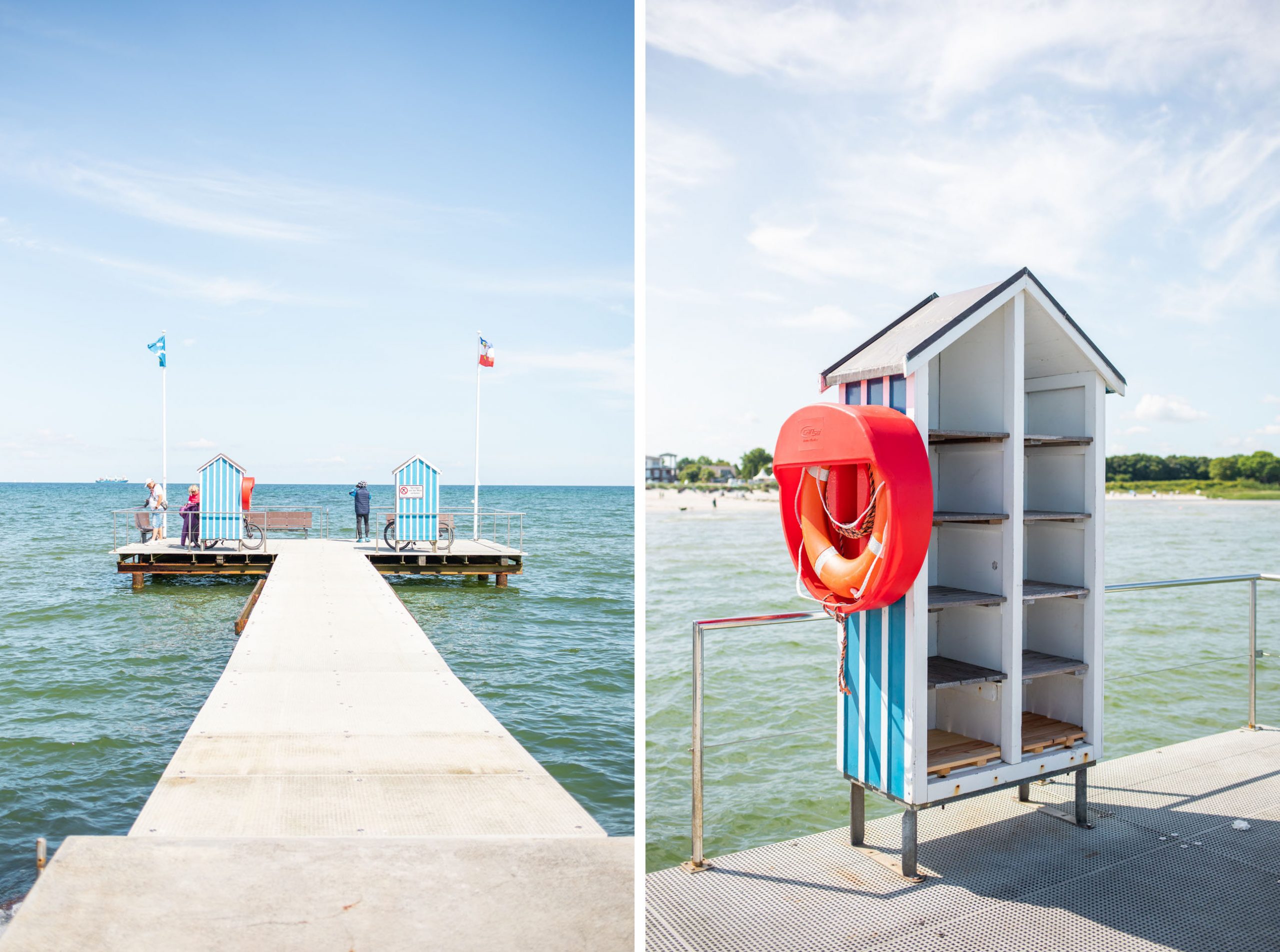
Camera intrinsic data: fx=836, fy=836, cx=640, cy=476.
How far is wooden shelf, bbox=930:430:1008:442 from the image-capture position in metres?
2.26

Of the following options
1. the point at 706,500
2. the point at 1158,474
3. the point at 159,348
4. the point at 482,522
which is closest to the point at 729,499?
the point at 706,500

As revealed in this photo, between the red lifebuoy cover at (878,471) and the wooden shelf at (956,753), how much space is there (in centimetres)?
48

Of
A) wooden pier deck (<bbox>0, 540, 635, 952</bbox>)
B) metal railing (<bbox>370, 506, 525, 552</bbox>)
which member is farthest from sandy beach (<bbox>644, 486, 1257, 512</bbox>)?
wooden pier deck (<bbox>0, 540, 635, 952</bbox>)

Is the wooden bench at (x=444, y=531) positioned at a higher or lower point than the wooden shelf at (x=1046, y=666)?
lower

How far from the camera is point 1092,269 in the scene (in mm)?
29750

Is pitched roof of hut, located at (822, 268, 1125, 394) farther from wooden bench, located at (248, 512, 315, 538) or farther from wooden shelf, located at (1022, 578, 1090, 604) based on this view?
wooden bench, located at (248, 512, 315, 538)

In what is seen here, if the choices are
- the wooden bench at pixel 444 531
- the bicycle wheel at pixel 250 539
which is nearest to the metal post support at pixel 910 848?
the wooden bench at pixel 444 531

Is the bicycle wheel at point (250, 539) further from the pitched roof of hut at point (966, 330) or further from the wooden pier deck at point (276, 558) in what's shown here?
the pitched roof of hut at point (966, 330)

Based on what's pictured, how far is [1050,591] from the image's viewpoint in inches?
98.8

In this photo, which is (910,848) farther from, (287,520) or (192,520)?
(287,520)

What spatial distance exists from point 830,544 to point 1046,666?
84cm

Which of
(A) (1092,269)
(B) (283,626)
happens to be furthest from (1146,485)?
(B) (283,626)

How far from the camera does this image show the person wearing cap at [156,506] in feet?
46.3

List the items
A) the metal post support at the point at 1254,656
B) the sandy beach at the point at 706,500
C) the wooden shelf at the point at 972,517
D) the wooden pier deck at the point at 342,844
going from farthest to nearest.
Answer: the sandy beach at the point at 706,500, the metal post support at the point at 1254,656, the wooden shelf at the point at 972,517, the wooden pier deck at the point at 342,844
